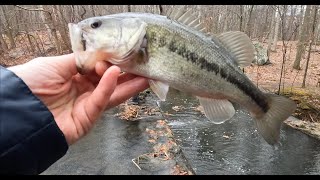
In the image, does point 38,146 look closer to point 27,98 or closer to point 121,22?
point 27,98

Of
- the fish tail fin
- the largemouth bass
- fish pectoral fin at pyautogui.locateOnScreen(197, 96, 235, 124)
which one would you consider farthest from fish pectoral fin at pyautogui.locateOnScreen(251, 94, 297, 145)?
fish pectoral fin at pyautogui.locateOnScreen(197, 96, 235, 124)

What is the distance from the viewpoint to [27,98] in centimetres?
209

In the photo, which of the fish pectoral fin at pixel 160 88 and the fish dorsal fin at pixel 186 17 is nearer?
the fish pectoral fin at pixel 160 88

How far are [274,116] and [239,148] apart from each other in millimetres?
5595

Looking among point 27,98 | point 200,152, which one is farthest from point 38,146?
point 200,152

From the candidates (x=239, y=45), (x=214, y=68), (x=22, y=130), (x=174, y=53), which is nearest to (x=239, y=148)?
(x=239, y=45)

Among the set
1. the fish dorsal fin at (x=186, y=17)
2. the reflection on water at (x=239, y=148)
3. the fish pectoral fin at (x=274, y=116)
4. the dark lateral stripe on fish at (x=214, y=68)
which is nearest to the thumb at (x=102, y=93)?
the dark lateral stripe on fish at (x=214, y=68)

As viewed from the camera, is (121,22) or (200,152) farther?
(200,152)

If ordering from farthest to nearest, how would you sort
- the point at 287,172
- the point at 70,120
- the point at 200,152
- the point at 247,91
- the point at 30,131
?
1. the point at 200,152
2. the point at 287,172
3. the point at 247,91
4. the point at 70,120
5. the point at 30,131

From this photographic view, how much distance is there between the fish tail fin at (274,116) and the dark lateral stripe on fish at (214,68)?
101 mm

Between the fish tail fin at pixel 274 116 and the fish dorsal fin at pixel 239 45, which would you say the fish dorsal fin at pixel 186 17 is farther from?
the fish tail fin at pixel 274 116

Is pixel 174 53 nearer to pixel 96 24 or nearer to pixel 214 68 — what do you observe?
pixel 214 68

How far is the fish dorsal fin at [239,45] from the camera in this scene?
2781 mm

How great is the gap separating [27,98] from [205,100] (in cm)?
146
